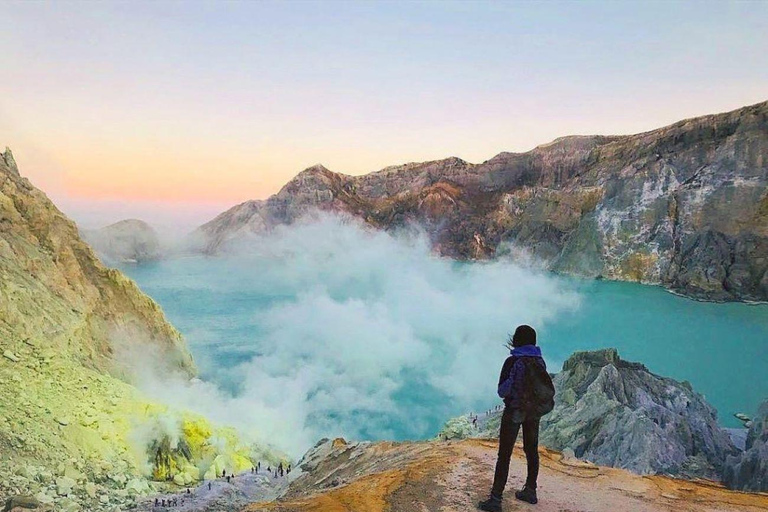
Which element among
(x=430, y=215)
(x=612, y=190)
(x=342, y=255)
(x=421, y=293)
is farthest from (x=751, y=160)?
(x=342, y=255)

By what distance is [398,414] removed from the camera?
32.4 m

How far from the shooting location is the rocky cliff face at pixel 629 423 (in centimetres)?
1600

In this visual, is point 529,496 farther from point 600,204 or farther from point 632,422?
point 600,204

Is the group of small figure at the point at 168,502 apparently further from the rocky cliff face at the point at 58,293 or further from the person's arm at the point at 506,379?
the person's arm at the point at 506,379

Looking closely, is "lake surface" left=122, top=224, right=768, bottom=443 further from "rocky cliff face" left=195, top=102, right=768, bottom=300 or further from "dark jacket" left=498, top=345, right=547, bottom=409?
"dark jacket" left=498, top=345, right=547, bottom=409

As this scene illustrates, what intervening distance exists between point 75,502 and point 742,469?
55.1ft

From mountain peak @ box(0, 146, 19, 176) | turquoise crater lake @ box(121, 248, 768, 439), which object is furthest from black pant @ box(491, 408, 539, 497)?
turquoise crater lake @ box(121, 248, 768, 439)

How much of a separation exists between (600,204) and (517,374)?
272 ft

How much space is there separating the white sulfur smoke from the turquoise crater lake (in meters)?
0.18

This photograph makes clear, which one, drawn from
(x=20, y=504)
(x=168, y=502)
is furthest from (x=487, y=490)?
(x=168, y=502)

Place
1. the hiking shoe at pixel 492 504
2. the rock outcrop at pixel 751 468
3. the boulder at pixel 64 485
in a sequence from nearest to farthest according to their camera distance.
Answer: the hiking shoe at pixel 492 504, the boulder at pixel 64 485, the rock outcrop at pixel 751 468

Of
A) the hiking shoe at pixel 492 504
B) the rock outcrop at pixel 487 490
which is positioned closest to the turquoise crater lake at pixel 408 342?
the rock outcrop at pixel 487 490

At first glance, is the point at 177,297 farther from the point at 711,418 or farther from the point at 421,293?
the point at 711,418

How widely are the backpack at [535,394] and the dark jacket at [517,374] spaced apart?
5 centimetres
